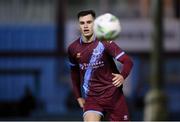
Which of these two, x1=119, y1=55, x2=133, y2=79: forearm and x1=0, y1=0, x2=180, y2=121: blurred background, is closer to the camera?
x1=119, y1=55, x2=133, y2=79: forearm

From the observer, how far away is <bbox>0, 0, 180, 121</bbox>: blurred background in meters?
25.2

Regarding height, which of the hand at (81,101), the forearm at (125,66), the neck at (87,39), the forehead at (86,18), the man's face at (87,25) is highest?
the forehead at (86,18)

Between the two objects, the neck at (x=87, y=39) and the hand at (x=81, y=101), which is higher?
the neck at (x=87, y=39)

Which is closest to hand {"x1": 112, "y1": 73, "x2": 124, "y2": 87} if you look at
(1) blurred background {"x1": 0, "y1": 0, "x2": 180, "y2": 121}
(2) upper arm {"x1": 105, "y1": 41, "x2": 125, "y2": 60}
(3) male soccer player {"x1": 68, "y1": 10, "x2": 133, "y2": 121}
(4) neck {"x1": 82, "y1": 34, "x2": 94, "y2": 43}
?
(3) male soccer player {"x1": 68, "y1": 10, "x2": 133, "y2": 121}

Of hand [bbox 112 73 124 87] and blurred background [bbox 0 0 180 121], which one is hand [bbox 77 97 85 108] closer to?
hand [bbox 112 73 124 87]

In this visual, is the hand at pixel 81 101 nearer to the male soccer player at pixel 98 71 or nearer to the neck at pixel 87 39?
the male soccer player at pixel 98 71

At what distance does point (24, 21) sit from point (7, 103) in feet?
8.96

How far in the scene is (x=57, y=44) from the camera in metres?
25.3

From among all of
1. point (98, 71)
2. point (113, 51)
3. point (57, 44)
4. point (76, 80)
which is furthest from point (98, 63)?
point (57, 44)

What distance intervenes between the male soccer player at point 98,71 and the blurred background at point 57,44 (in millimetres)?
15510

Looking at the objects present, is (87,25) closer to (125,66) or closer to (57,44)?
(125,66)

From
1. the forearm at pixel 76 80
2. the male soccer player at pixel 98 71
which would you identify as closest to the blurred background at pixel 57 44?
the forearm at pixel 76 80

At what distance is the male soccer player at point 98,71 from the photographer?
30.0ft

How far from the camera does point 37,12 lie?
25.7m
